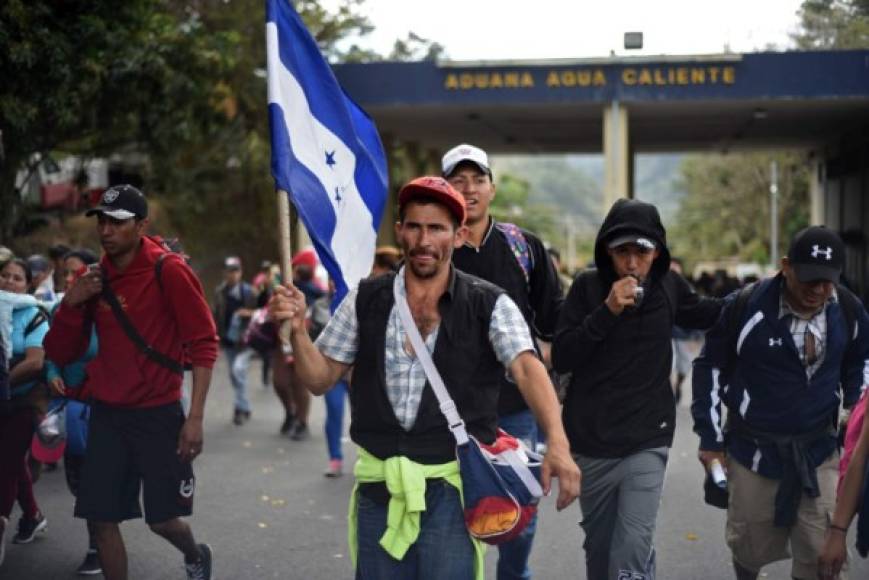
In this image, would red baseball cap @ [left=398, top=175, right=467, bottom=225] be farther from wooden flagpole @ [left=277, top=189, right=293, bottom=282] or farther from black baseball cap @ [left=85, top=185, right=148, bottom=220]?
black baseball cap @ [left=85, top=185, right=148, bottom=220]

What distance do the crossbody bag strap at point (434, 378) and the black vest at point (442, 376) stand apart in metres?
0.05

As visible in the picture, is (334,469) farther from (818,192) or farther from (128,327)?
(818,192)

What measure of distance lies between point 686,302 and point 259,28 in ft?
70.8

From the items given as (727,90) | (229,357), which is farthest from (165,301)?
(727,90)

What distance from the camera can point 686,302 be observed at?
5426mm

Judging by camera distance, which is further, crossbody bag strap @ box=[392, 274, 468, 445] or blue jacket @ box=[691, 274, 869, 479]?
blue jacket @ box=[691, 274, 869, 479]

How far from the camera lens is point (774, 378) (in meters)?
5.18

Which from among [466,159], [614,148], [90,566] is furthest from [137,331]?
[614,148]

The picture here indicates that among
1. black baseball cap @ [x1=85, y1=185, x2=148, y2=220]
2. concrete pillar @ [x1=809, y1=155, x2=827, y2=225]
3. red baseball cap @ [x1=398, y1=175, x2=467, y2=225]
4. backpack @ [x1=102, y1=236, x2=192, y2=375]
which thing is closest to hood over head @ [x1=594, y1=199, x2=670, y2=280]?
red baseball cap @ [x1=398, y1=175, x2=467, y2=225]

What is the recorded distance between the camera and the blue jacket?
203 inches

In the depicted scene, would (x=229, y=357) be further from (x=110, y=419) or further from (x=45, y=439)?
(x=110, y=419)

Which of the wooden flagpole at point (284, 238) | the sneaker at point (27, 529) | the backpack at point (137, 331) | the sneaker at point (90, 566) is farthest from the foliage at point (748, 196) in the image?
the wooden flagpole at point (284, 238)

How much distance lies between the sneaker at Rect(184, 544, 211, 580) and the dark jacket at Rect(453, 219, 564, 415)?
1753mm

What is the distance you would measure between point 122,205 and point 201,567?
186 centimetres
